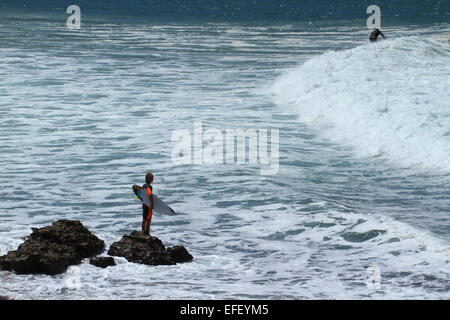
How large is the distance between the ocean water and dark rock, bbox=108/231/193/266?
147 millimetres

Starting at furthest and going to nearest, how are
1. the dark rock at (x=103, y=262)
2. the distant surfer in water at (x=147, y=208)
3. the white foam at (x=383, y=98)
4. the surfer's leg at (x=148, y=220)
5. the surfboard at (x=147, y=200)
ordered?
the white foam at (x=383, y=98) → the dark rock at (x=103, y=262) → the surfer's leg at (x=148, y=220) → the surfboard at (x=147, y=200) → the distant surfer in water at (x=147, y=208)

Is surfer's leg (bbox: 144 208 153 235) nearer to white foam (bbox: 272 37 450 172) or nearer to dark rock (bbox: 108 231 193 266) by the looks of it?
dark rock (bbox: 108 231 193 266)

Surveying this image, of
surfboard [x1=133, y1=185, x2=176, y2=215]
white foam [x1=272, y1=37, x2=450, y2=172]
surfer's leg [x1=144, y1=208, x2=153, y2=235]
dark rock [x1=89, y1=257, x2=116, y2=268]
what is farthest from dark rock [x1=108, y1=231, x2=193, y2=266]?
white foam [x1=272, y1=37, x2=450, y2=172]

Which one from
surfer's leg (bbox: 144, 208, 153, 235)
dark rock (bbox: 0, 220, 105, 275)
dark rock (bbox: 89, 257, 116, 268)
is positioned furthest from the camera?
dark rock (bbox: 89, 257, 116, 268)

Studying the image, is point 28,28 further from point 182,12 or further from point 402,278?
point 402,278

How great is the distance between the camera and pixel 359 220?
45.6ft

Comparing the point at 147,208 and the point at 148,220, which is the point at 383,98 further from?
the point at 147,208

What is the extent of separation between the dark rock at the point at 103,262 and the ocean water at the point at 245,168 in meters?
0.11

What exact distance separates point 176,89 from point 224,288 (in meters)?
21.6

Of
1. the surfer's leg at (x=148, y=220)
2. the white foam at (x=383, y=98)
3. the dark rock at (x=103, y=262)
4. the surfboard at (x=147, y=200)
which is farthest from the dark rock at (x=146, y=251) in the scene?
the white foam at (x=383, y=98)

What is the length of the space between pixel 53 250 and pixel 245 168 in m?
7.39

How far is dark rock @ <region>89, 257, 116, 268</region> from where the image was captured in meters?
Result: 11.4

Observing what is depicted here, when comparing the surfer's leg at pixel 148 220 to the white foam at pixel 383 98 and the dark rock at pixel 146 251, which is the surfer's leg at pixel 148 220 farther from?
the white foam at pixel 383 98

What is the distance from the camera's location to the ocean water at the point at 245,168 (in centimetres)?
1131
